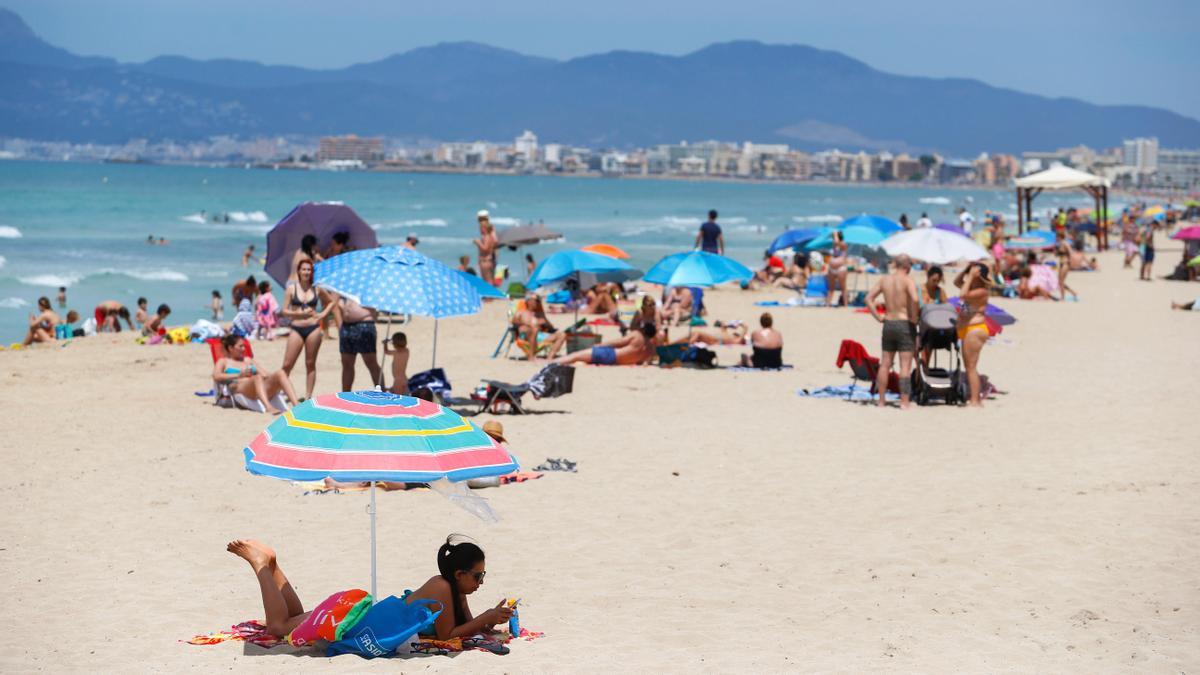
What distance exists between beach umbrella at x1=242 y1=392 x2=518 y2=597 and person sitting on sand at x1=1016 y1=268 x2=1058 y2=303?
1832 cm

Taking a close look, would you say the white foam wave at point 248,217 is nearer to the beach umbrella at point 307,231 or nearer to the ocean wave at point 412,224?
the ocean wave at point 412,224

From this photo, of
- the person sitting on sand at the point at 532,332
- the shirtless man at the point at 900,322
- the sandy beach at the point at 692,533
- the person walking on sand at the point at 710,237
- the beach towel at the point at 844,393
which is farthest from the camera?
the person walking on sand at the point at 710,237

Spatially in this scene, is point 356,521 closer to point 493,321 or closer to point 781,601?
point 781,601

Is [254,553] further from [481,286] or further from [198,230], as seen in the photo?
[198,230]

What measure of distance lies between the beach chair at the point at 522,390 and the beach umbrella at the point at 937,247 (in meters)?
3.51

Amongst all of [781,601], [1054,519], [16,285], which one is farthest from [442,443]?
[16,285]

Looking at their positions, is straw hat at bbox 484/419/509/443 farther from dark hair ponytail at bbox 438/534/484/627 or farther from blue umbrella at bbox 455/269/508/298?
dark hair ponytail at bbox 438/534/484/627

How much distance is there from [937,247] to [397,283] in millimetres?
6144

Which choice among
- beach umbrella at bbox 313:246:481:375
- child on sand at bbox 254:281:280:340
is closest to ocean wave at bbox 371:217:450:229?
child on sand at bbox 254:281:280:340

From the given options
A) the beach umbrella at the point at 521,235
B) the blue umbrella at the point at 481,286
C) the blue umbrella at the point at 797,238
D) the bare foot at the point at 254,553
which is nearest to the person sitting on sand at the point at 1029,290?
the blue umbrella at the point at 797,238

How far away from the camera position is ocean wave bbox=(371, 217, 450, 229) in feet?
195

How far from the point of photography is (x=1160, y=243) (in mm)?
43844

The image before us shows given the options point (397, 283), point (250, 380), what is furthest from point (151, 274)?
point (397, 283)

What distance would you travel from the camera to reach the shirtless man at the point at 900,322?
11.1 meters
